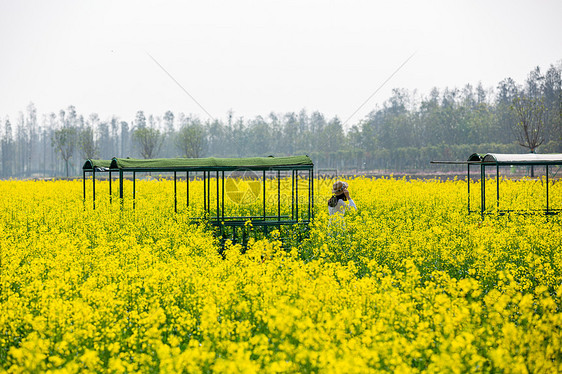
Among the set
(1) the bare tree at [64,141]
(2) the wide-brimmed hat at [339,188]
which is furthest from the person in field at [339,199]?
(1) the bare tree at [64,141]

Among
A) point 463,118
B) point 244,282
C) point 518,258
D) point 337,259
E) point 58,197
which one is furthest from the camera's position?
point 463,118

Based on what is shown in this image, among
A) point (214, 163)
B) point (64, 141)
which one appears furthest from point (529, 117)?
point (64, 141)

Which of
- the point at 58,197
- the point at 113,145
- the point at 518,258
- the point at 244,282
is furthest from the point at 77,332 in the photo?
the point at 113,145

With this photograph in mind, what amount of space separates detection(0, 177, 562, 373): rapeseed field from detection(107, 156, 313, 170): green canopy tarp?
55.6 inches

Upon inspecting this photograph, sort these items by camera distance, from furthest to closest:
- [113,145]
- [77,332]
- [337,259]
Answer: [113,145], [337,259], [77,332]

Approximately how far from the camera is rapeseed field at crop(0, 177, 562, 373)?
359 centimetres

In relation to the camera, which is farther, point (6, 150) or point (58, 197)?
point (6, 150)

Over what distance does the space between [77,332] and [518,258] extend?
240 inches

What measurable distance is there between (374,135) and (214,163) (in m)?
78.4

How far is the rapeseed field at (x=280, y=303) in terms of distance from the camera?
3590 mm

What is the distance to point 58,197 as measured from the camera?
1625 centimetres

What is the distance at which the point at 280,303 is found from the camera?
419 cm

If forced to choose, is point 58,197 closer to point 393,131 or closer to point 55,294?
point 55,294

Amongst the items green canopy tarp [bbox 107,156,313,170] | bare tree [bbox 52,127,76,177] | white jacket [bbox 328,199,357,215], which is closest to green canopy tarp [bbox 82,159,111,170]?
green canopy tarp [bbox 107,156,313,170]
